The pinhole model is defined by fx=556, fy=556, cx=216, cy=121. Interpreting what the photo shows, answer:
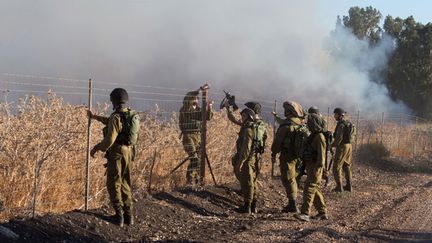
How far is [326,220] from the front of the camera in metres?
8.96

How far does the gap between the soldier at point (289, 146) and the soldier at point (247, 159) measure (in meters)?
0.48

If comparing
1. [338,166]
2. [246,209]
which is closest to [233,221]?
[246,209]

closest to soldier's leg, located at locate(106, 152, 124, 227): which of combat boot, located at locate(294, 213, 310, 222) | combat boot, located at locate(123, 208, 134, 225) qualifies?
combat boot, located at locate(123, 208, 134, 225)

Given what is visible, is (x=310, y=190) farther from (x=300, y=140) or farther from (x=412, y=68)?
(x=412, y=68)

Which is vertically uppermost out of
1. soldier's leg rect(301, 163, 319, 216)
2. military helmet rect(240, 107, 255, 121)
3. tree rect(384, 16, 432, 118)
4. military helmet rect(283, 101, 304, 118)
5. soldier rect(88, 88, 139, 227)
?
tree rect(384, 16, 432, 118)

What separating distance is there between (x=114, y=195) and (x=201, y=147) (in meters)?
3.50

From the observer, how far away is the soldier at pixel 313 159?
A: 8.68m

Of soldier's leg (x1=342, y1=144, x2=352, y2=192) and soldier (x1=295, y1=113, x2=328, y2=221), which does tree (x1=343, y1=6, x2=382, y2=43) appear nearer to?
soldier's leg (x1=342, y1=144, x2=352, y2=192)

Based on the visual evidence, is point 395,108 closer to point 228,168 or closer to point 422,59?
point 422,59

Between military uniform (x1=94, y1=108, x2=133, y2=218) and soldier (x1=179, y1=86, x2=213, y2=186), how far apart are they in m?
3.07

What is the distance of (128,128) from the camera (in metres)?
6.97

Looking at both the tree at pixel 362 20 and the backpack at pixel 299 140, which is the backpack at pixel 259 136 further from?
the tree at pixel 362 20

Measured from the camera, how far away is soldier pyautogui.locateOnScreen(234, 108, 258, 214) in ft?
28.6

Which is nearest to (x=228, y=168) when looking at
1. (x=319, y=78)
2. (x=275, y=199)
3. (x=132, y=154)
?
(x=275, y=199)
